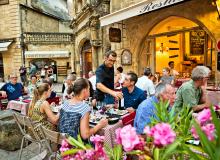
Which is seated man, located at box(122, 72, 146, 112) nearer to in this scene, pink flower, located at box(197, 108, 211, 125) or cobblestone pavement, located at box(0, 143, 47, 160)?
cobblestone pavement, located at box(0, 143, 47, 160)

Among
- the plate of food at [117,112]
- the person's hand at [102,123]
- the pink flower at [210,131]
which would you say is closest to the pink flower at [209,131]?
the pink flower at [210,131]

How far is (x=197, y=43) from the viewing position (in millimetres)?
9586

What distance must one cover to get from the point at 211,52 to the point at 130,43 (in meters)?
3.10

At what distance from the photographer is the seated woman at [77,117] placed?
9.64ft

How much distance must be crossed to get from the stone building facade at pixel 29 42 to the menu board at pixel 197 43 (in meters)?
12.7

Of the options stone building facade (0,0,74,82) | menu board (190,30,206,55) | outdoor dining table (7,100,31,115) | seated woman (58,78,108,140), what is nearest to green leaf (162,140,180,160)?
seated woman (58,78,108,140)

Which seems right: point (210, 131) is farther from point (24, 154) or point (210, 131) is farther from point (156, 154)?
point (24, 154)

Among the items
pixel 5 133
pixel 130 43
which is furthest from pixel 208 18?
pixel 5 133

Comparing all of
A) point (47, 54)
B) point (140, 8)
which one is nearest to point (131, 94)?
point (140, 8)

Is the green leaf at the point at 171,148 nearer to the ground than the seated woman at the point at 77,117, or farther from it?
farther from it

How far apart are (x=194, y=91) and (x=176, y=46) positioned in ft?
23.7

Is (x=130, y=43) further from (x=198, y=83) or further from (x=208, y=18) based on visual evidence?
(x=198, y=83)

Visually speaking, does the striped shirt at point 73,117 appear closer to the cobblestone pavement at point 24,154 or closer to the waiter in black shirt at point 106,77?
the waiter in black shirt at point 106,77

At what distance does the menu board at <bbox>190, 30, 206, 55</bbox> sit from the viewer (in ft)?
30.5
